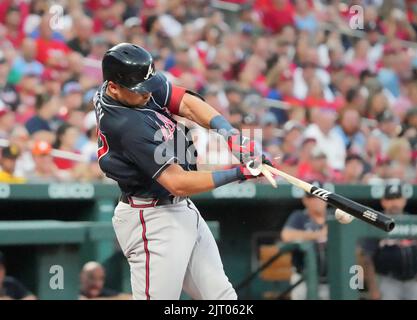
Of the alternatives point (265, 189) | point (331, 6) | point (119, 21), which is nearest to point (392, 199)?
point (265, 189)

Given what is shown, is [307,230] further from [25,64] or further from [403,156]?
[25,64]

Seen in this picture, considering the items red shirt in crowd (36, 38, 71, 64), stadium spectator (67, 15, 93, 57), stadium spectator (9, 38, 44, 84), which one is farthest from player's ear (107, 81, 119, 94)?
stadium spectator (67, 15, 93, 57)

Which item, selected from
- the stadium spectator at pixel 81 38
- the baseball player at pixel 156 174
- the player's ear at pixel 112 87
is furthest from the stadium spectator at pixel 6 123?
the player's ear at pixel 112 87

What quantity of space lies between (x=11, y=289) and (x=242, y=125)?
9.95 ft

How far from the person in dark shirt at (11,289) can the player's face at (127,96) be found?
5.86 ft

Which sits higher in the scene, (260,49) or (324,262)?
(260,49)

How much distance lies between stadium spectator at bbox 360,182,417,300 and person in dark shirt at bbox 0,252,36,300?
8.13ft

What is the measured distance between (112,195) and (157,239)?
6.52ft

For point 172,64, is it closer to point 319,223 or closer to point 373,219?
point 319,223

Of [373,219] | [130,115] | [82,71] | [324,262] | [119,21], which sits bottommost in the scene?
[324,262]

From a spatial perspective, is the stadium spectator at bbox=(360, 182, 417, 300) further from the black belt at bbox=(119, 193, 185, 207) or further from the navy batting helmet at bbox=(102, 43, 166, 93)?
the navy batting helmet at bbox=(102, 43, 166, 93)

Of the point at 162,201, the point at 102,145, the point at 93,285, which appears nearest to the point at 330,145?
the point at 93,285

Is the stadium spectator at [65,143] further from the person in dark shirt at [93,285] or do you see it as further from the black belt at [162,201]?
the black belt at [162,201]

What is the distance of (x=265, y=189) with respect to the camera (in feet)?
21.8
